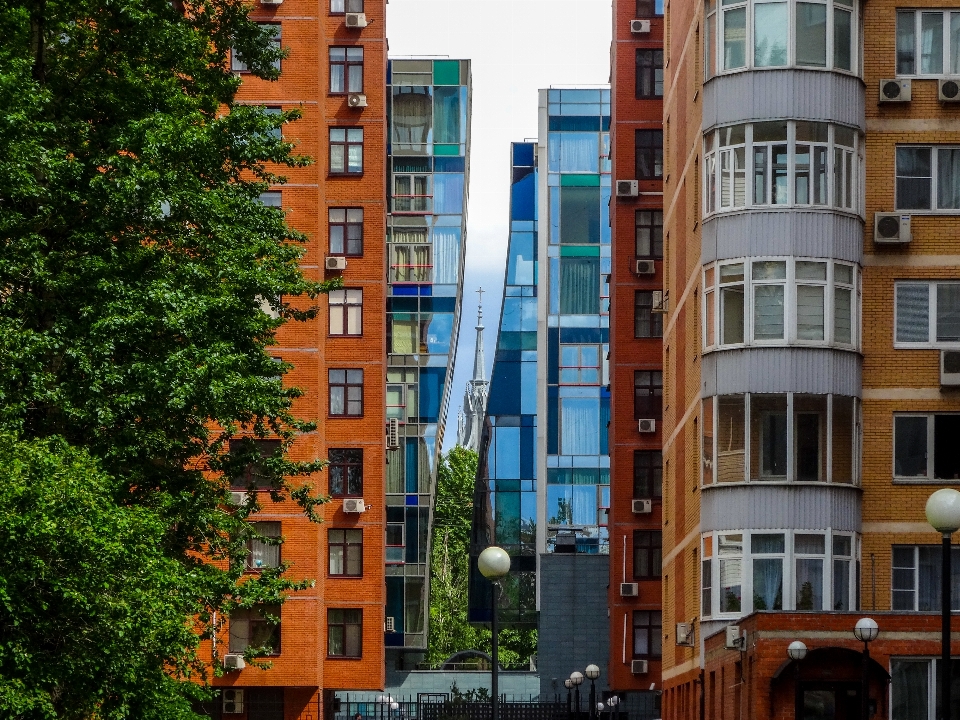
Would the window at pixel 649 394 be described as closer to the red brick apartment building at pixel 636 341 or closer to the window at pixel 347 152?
the red brick apartment building at pixel 636 341

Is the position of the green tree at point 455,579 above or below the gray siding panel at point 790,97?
below

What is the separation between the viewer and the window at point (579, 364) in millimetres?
74000

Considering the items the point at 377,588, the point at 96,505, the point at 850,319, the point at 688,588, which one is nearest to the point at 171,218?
the point at 96,505

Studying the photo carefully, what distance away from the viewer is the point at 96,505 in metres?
25.6

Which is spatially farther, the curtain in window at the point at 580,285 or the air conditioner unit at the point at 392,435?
the curtain in window at the point at 580,285

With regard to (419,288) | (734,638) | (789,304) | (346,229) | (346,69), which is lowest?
(734,638)

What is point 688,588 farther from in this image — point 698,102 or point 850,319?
A: point 698,102

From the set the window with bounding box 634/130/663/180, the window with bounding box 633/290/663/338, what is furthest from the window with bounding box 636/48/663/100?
the window with bounding box 633/290/663/338

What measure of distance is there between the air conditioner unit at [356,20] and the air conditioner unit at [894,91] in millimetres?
22677

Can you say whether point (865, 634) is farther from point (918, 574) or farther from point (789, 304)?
point (918, 574)

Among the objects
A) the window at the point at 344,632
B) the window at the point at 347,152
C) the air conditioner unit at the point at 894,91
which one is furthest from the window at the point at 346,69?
the air conditioner unit at the point at 894,91

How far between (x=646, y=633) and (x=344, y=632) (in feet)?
35.3

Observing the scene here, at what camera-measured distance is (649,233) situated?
201 ft

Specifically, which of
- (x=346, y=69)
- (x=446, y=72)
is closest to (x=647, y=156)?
(x=446, y=72)
